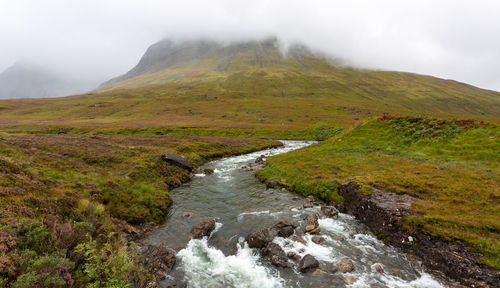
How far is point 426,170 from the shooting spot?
73.6ft

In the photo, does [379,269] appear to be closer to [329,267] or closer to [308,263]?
[329,267]

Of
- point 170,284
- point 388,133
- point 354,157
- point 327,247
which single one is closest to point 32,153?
point 170,284

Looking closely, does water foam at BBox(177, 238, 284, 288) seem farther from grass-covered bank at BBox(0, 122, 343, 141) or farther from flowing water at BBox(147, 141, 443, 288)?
grass-covered bank at BBox(0, 122, 343, 141)

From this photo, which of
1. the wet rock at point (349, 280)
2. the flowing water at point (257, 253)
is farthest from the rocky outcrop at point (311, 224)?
the wet rock at point (349, 280)

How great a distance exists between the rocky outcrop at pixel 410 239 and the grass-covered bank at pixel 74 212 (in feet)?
53.1

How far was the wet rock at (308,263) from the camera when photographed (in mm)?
11914

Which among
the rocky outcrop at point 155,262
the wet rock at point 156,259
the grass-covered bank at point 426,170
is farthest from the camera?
the grass-covered bank at point 426,170

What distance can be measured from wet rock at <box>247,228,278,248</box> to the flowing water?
40 cm

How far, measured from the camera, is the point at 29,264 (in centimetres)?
734

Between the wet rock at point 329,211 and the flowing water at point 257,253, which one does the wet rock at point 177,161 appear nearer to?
the flowing water at point 257,253

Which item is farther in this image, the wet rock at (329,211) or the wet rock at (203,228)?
A: the wet rock at (329,211)

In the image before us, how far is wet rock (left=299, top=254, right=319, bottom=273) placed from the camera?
1191 cm

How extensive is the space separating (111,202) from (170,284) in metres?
9.91

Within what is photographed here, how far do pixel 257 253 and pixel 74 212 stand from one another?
11632mm
